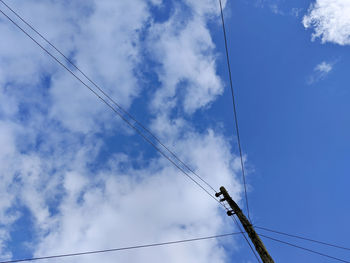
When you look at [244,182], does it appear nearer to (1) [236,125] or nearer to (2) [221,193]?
(2) [221,193]

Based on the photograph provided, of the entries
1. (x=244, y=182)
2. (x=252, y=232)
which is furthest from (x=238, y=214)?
(x=244, y=182)

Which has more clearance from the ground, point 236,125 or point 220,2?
point 220,2

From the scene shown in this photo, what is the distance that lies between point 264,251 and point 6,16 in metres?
12.0

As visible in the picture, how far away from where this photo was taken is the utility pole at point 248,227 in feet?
21.6

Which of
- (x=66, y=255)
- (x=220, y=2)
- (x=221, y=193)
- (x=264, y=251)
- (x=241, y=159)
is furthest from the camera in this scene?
(x=241, y=159)

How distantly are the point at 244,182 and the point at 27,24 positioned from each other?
450 inches

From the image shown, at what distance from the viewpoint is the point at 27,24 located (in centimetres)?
737

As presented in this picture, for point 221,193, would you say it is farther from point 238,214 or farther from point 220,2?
point 220,2

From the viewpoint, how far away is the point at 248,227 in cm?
756

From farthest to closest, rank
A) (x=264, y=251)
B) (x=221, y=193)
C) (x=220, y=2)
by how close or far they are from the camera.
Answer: (x=221, y=193) → (x=220, y=2) → (x=264, y=251)

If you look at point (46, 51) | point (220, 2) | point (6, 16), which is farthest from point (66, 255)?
point (220, 2)

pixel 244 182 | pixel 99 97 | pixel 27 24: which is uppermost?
pixel 27 24

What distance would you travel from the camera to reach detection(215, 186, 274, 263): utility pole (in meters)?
6.58

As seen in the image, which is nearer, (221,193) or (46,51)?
(46,51)
